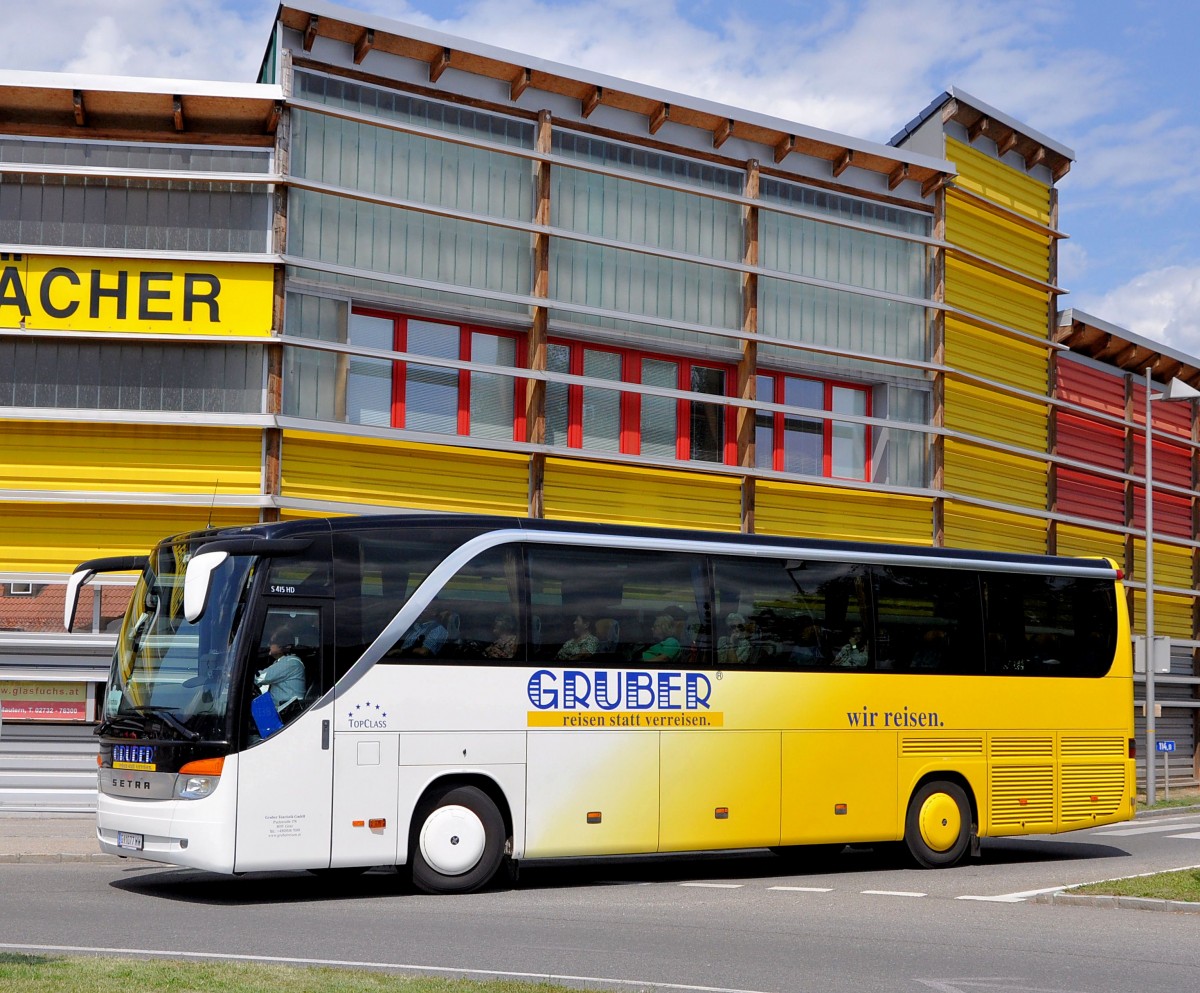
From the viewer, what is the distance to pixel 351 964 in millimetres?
9805

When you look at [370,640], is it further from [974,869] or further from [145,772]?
[974,869]

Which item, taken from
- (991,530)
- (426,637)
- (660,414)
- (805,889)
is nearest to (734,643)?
(805,889)

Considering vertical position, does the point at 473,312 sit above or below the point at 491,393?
above

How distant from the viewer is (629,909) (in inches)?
525

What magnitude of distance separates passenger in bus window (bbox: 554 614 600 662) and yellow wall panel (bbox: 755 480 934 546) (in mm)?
11767

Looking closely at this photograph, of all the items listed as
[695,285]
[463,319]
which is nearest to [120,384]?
[463,319]

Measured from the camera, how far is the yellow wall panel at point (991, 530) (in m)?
29.4

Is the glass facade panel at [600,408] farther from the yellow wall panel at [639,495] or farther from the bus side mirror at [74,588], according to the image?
the bus side mirror at [74,588]

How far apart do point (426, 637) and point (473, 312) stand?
10.6 m

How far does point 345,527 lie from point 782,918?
481 centimetres

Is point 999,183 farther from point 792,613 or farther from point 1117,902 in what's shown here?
point 1117,902

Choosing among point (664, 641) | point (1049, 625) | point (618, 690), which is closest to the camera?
point (618, 690)

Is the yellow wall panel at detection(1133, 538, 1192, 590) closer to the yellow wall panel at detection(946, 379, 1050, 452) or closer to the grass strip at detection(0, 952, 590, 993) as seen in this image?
the yellow wall panel at detection(946, 379, 1050, 452)

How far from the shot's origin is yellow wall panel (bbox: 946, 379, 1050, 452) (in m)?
29.6
